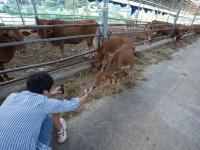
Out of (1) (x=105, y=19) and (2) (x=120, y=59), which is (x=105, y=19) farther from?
(2) (x=120, y=59)

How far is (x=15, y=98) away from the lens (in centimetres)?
133

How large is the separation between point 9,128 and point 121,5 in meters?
14.7

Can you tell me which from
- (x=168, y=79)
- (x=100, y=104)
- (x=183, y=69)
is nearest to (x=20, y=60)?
(x=100, y=104)

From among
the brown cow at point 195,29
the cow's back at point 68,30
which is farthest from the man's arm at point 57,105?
the brown cow at point 195,29

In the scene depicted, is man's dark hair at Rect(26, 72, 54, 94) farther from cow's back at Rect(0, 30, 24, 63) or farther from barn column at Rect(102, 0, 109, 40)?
barn column at Rect(102, 0, 109, 40)

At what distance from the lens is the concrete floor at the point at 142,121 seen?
2.08 meters

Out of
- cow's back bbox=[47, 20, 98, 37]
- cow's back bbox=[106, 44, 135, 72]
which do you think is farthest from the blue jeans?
cow's back bbox=[47, 20, 98, 37]

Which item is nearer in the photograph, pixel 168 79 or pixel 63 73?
pixel 63 73

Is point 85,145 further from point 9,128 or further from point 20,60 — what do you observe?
point 20,60

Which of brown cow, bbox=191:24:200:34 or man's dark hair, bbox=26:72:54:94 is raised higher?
man's dark hair, bbox=26:72:54:94

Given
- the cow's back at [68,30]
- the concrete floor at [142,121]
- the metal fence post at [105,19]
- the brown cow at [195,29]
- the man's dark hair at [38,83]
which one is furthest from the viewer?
the brown cow at [195,29]

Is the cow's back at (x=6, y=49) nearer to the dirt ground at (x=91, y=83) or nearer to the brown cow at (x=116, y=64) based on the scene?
the dirt ground at (x=91, y=83)

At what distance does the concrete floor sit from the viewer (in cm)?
208

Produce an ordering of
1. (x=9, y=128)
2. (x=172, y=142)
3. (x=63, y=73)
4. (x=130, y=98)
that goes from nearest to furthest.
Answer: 1. (x=9, y=128)
2. (x=172, y=142)
3. (x=130, y=98)
4. (x=63, y=73)
